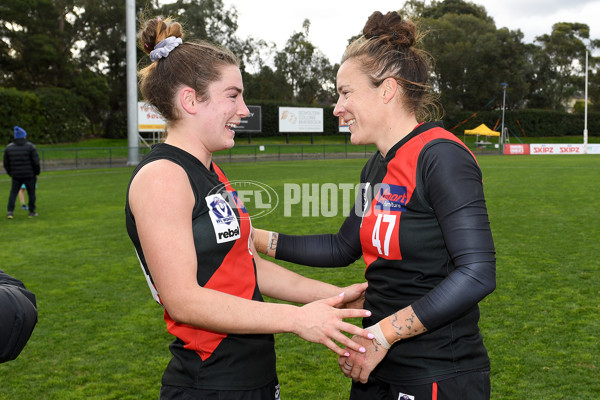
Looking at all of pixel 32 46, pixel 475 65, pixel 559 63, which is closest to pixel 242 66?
pixel 32 46

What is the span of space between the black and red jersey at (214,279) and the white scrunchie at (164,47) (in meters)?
0.36

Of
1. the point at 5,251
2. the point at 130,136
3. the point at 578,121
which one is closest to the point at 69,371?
Result: the point at 5,251

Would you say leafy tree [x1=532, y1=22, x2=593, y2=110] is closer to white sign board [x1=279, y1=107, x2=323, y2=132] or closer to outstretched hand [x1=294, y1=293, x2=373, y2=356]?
white sign board [x1=279, y1=107, x2=323, y2=132]

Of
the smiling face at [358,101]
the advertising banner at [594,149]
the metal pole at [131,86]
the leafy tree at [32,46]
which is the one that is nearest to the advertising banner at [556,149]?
the advertising banner at [594,149]

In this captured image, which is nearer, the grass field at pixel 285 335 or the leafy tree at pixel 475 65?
the grass field at pixel 285 335

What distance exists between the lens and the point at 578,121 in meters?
61.2

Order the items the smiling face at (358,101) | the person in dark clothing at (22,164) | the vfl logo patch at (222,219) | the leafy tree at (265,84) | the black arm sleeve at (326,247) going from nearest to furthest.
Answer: the vfl logo patch at (222,219) < the smiling face at (358,101) < the black arm sleeve at (326,247) < the person in dark clothing at (22,164) < the leafy tree at (265,84)

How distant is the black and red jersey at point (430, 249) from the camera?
6.31ft

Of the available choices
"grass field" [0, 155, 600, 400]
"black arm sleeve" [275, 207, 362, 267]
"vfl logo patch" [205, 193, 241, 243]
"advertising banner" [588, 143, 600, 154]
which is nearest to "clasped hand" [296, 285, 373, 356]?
"vfl logo patch" [205, 193, 241, 243]

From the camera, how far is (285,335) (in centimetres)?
566

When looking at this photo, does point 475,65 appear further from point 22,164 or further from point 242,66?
point 22,164

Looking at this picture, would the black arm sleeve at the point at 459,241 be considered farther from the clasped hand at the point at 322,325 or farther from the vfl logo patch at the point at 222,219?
the vfl logo patch at the point at 222,219

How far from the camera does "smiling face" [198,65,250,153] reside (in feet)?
7.03

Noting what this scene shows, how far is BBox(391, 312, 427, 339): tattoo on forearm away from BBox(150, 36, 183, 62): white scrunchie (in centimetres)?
133
